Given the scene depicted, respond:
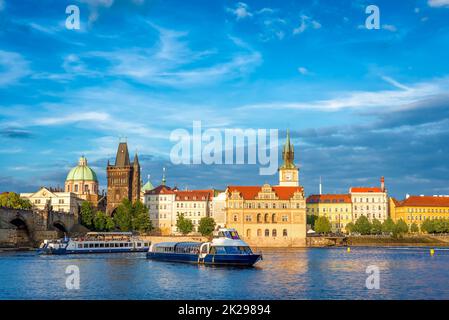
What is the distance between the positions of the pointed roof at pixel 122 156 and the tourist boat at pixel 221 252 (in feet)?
293

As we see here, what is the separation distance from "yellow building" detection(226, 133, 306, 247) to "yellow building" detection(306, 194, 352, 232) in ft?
115

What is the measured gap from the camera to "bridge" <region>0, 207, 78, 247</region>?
330ft

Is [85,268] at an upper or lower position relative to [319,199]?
lower

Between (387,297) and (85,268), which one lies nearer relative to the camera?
(387,297)

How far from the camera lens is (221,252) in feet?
206

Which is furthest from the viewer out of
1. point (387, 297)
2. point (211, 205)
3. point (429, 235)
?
point (211, 205)

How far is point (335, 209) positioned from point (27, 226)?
82.3m

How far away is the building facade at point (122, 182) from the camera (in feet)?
511

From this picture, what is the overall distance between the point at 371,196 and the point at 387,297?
4956 inches

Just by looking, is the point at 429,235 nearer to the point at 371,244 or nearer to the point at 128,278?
the point at 371,244

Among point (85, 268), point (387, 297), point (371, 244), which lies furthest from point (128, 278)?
point (371, 244)

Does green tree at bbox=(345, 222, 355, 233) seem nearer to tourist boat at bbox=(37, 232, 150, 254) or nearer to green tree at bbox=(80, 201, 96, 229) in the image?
tourist boat at bbox=(37, 232, 150, 254)

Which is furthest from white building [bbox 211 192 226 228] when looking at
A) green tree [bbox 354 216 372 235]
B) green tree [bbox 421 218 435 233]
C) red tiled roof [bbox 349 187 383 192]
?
green tree [bbox 421 218 435 233]

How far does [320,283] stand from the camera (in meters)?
45.6
